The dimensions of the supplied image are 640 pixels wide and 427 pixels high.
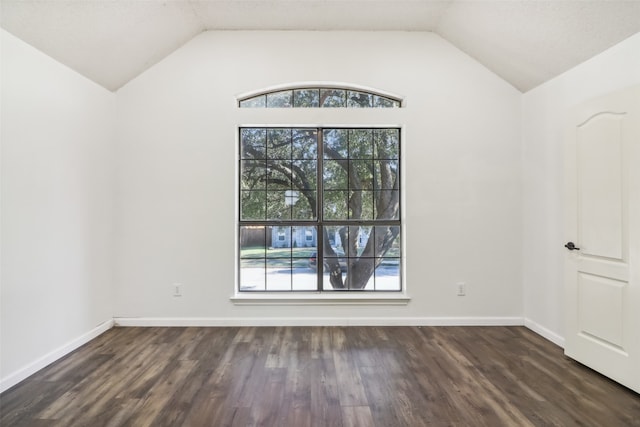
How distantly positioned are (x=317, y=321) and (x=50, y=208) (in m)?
2.61

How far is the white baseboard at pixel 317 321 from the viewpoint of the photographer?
341 centimetres

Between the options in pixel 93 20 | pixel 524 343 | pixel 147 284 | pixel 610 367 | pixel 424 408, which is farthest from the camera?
pixel 147 284

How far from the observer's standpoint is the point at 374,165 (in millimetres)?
3625

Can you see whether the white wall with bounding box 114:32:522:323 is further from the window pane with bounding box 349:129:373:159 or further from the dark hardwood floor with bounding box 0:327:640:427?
the dark hardwood floor with bounding box 0:327:640:427

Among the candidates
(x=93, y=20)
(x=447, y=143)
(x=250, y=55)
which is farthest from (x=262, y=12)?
(x=447, y=143)

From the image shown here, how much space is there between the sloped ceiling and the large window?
1.10m

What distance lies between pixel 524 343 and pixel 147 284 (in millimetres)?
3806

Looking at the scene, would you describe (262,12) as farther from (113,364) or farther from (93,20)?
(113,364)

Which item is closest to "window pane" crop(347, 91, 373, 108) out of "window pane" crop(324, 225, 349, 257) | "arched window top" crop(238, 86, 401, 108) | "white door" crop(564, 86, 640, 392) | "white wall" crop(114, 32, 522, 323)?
"arched window top" crop(238, 86, 401, 108)

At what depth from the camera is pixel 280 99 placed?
360 cm

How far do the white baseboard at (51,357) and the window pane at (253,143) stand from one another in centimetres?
228

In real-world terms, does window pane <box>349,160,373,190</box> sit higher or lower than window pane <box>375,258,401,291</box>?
higher

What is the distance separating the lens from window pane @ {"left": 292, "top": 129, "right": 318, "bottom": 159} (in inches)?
142

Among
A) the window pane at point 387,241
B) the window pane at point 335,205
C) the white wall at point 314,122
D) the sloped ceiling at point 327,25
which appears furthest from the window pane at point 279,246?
the sloped ceiling at point 327,25
